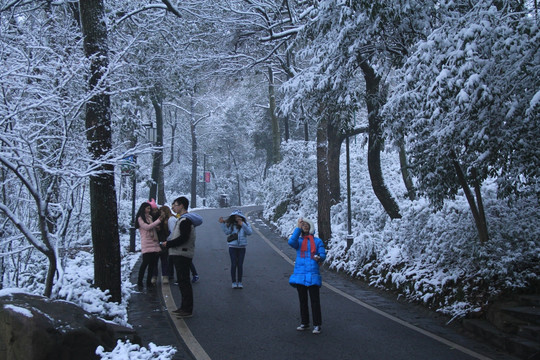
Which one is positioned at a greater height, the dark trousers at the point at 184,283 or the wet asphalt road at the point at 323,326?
the dark trousers at the point at 184,283

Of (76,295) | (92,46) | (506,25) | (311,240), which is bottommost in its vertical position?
(76,295)

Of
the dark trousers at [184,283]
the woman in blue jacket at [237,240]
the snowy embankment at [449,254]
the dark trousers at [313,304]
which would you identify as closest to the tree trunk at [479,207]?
the snowy embankment at [449,254]

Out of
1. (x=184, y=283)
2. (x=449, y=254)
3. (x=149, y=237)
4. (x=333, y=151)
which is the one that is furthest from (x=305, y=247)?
(x=333, y=151)

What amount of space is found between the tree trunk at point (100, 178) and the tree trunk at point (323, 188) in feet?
29.2

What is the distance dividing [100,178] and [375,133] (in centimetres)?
629

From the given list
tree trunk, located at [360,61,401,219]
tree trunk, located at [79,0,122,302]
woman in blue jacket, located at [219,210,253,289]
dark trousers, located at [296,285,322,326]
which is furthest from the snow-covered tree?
tree trunk, located at [79,0,122,302]

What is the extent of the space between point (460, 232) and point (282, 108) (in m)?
4.77

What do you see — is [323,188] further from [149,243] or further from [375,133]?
[149,243]

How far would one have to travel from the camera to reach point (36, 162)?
612cm

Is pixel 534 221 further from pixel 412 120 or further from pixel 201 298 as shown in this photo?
pixel 201 298

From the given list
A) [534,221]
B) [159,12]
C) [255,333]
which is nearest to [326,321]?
[255,333]

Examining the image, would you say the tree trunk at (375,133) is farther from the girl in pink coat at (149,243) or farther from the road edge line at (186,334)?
the road edge line at (186,334)

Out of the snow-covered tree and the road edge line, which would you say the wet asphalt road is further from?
the snow-covered tree

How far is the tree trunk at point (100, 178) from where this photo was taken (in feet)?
25.4
